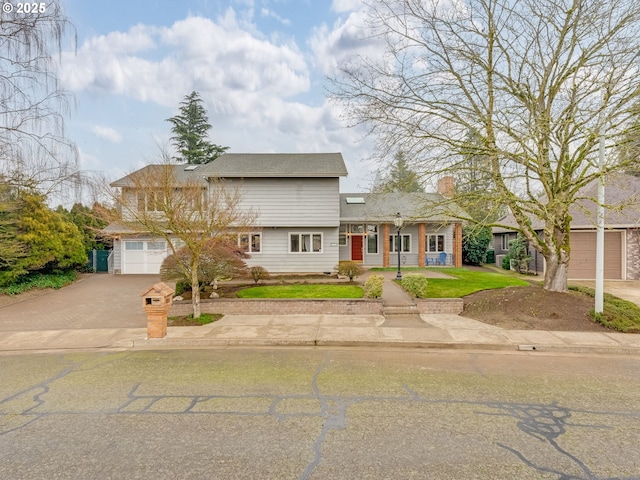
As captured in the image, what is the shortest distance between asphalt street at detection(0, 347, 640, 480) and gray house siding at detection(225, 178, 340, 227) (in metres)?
11.3

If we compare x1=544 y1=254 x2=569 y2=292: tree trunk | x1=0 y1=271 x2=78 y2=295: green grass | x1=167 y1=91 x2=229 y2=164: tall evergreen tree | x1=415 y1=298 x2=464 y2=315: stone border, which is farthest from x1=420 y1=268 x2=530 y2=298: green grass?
x1=167 y1=91 x2=229 y2=164: tall evergreen tree

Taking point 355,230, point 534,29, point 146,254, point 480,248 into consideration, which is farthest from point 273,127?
point 480,248

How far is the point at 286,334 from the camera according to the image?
27.1 ft

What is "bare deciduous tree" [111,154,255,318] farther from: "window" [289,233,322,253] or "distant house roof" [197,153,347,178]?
"window" [289,233,322,253]

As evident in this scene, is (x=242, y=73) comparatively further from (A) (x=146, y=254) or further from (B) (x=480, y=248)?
(B) (x=480, y=248)

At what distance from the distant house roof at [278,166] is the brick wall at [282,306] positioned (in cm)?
827

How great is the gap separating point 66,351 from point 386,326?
7.77 m

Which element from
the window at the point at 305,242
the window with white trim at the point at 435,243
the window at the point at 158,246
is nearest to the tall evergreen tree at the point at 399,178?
the window at the point at 305,242

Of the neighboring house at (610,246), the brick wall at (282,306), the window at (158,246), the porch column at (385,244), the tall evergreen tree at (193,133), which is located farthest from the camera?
the tall evergreen tree at (193,133)

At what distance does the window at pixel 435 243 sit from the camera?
21438mm

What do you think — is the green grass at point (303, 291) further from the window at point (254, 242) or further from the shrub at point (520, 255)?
the shrub at point (520, 255)

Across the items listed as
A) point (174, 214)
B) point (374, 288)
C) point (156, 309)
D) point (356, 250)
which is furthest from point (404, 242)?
point (156, 309)

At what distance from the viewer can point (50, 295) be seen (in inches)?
563

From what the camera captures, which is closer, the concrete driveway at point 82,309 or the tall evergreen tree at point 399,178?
the concrete driveway at point 82,309
